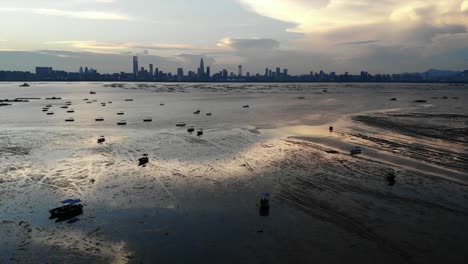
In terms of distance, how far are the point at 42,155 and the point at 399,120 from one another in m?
67.0

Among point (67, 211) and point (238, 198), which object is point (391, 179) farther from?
point (67, 211)

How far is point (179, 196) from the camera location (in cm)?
3195

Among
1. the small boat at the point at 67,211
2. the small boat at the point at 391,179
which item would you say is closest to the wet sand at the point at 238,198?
the small boat at the point at 391,179

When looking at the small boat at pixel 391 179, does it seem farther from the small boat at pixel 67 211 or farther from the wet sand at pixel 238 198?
the small boat at pixel 67 211

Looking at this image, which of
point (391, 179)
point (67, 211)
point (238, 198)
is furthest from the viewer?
point (391, 179)

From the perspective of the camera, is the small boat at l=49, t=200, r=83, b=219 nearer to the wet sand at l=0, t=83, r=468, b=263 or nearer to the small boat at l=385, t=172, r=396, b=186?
the wet sand at l=0, t=83, r=468, b=263

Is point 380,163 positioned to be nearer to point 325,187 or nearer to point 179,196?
point 325,187

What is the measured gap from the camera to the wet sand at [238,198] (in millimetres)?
22562

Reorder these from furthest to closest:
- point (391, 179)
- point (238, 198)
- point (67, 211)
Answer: point (391, 179) → point (238, 198) → point (67, 211)

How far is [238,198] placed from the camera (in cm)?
3133

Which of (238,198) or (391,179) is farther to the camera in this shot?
(391,179)

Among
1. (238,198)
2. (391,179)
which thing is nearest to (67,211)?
(238,198)

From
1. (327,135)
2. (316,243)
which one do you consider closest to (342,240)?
(316,243)

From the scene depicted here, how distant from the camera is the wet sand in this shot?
888 inches
